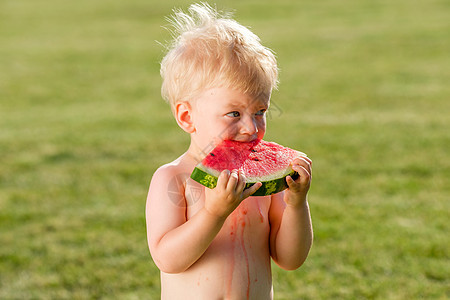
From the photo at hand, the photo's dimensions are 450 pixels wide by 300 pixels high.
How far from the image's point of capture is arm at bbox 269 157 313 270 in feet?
7.62

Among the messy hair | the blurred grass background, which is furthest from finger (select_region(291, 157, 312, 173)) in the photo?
the blurred grass background

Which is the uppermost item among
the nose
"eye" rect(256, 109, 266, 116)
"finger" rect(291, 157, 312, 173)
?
"eye" rect(256, 109, 266, 116)

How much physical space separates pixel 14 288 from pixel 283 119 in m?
5.31

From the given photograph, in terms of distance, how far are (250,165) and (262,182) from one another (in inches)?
5.2

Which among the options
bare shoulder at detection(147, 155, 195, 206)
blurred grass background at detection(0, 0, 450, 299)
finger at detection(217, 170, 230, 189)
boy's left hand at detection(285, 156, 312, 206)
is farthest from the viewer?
blurred grass background at detection(0, 0, 450, 299)

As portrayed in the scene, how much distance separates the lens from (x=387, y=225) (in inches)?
215

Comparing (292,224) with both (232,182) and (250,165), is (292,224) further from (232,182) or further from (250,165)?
(232,182)

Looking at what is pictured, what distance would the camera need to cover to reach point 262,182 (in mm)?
2223

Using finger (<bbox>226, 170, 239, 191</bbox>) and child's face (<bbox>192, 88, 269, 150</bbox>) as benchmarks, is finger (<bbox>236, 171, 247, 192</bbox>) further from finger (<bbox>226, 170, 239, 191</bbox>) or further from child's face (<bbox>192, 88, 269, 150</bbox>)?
child's face (<bbox>192, 88, 269, 150</bbox>)

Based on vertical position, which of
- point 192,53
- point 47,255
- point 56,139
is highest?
point 192,53

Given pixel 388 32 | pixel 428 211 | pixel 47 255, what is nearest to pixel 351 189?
pixel 428 211

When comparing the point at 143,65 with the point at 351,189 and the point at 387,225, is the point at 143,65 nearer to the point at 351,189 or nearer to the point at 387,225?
the point at 351,189

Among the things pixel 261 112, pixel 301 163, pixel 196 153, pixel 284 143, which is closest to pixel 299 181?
pixel 301 163

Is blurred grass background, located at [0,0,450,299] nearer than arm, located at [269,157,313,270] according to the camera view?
No
